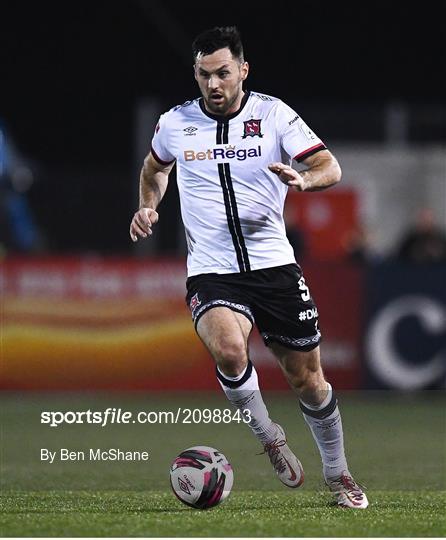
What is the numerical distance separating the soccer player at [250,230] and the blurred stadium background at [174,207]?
1895 millimetres

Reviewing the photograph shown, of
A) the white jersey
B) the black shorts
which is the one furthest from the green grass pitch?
the white jersey

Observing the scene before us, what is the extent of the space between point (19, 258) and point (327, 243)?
5.60m

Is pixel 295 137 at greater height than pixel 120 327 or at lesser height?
greater

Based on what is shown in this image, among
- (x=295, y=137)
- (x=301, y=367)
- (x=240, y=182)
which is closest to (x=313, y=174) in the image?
(x=295, y=137)

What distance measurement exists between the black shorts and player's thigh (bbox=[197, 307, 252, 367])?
3.5 inches

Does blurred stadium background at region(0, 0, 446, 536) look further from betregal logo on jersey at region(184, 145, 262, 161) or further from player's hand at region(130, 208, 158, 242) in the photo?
betregal logo on jersey at region(184, 145, 262, 161)

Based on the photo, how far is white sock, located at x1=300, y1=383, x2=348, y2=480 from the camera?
8.38 meters

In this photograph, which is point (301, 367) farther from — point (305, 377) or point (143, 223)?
point (143, 223)

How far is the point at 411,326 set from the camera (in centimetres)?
1602

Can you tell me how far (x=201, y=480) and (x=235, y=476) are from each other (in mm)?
2241

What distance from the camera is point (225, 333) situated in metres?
7.90

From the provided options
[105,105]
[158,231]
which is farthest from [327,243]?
[105,105]

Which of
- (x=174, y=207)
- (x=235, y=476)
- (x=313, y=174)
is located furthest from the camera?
(x=174, y=207)

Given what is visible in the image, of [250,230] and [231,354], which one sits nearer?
[231,354]
